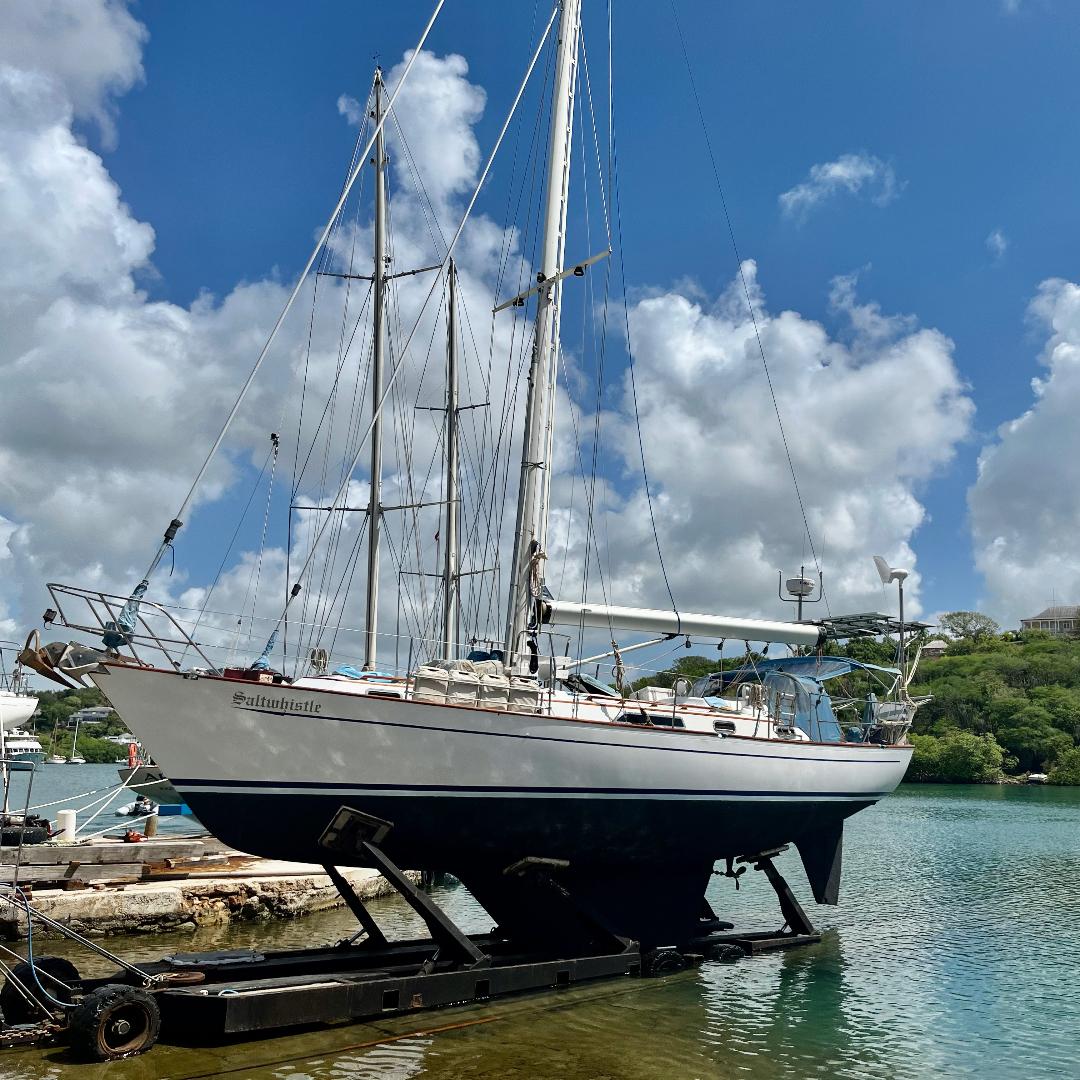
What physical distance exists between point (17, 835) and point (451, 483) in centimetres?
1529

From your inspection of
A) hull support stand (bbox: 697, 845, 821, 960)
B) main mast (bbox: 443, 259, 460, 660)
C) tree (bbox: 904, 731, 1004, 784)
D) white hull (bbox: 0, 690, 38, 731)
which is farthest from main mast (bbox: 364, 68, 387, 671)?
tree (bbox: 904, 731, 1004, 784)

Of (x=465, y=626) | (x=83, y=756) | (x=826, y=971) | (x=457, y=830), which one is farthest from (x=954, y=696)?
(x=83, y=756)

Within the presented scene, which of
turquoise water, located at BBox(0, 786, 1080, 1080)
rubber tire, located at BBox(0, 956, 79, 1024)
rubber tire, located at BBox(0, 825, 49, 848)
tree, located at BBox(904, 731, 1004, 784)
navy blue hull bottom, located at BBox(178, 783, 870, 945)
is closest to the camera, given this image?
turquoise water, located at BBox(0, 786, 1080, 1080)

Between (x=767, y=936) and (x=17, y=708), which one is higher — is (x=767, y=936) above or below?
below

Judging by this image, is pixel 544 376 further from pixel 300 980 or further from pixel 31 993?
pixel 31 993

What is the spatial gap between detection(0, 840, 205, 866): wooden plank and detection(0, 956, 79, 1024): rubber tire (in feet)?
26.3

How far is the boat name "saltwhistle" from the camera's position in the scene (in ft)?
37.8

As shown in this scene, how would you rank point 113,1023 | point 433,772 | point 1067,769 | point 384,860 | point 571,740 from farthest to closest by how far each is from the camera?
point 1067,769 → point 571,740 → point 433,772 → point 384,860 → point 113,1023

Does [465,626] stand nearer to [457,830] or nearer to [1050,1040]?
[457,830]

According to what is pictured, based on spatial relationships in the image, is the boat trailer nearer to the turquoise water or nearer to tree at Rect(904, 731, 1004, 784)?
the turquoise water

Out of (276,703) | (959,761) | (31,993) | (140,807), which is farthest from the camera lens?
(959,761)

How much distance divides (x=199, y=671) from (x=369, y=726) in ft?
6.76

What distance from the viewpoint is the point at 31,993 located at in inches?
411

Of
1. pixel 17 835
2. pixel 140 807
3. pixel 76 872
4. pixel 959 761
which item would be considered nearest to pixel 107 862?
pixel 76 872
